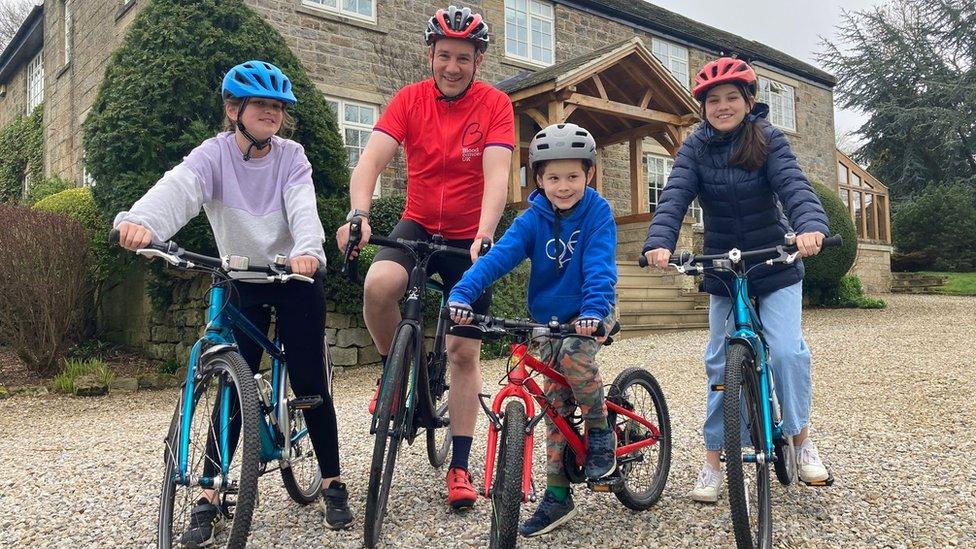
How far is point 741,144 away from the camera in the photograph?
3.20 m

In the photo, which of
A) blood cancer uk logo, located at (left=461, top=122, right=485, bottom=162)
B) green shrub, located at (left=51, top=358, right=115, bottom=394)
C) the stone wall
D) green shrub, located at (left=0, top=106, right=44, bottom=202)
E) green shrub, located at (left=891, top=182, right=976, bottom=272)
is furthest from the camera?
green shrub, located at (left=891, top=182, right=976, bottom=272)

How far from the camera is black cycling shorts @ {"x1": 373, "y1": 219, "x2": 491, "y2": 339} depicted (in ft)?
10.6

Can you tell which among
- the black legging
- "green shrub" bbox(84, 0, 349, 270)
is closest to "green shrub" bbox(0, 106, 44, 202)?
"green shrub" bbox(84, 0, 349, 270)

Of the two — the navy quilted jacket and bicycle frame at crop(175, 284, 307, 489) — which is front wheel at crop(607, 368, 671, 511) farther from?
bicycle frame at crop(175, 284, 307, 489)

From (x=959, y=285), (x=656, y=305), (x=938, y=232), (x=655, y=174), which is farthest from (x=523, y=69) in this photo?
(x=938, y=232)

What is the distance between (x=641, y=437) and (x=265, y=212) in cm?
195

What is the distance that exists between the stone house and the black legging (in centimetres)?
903

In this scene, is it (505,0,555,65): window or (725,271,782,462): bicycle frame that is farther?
(505,0,555,65): window

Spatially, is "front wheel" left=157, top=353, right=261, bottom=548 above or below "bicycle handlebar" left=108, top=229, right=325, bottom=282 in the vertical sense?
below

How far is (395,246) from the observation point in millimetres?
3059

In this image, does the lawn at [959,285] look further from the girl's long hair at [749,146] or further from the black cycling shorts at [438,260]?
the black cycling shorts at [438,260]

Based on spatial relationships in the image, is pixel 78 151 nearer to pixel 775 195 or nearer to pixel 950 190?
pixel 775 195

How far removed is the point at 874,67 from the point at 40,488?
3298 cm

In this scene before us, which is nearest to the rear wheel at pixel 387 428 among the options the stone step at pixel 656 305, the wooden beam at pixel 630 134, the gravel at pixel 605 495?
the gravel at pixel 605 495
